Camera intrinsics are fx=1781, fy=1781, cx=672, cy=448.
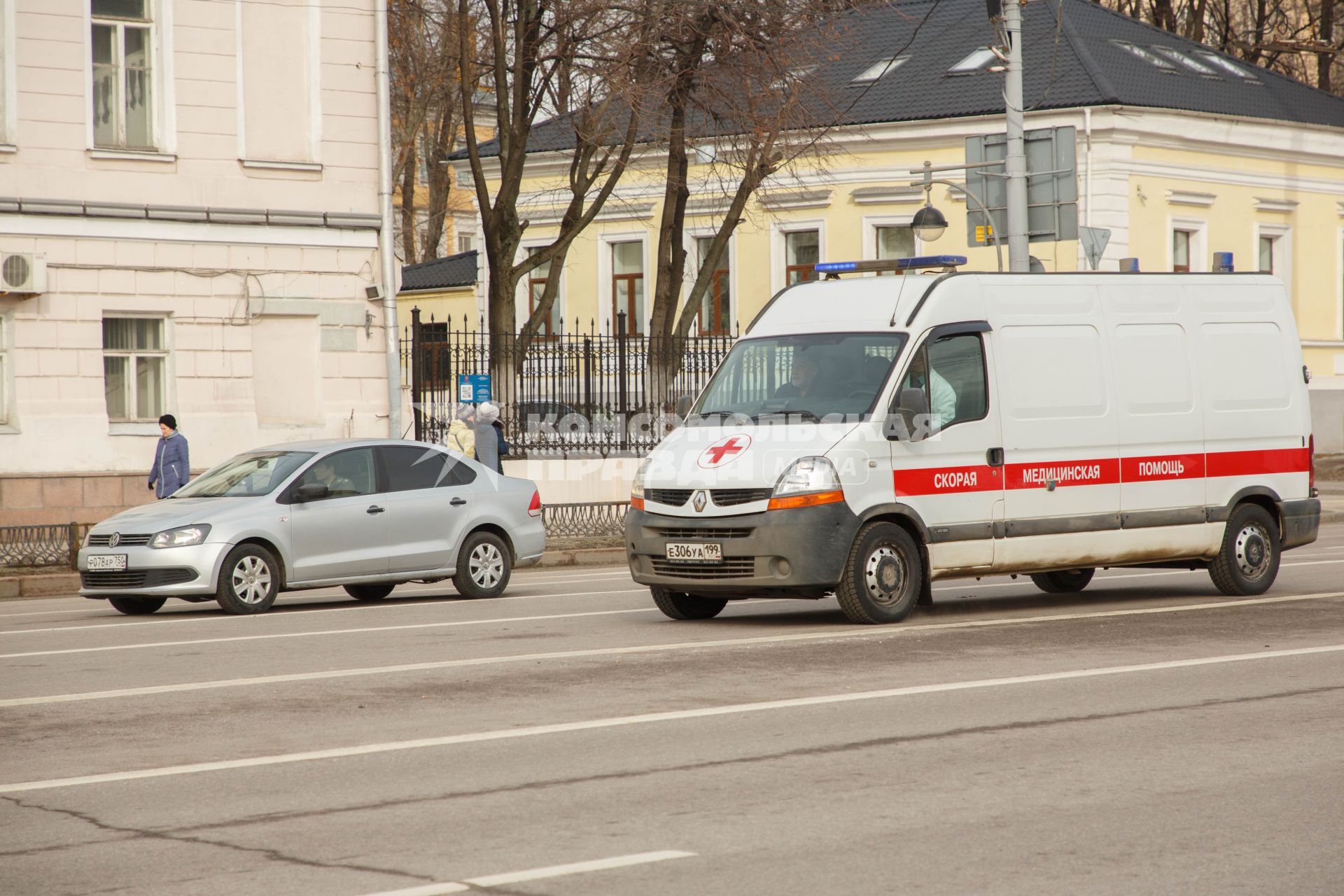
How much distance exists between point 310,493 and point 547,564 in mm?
6953

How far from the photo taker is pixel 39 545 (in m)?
20.5

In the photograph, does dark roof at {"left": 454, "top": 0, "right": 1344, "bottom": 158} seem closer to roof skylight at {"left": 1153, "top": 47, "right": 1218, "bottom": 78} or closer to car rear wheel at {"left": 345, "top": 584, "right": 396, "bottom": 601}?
roof skylight at {"left": 1153, "top": 47, "right": 1218, "bottom": 78}

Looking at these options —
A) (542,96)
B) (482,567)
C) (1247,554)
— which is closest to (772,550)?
(1247,554)

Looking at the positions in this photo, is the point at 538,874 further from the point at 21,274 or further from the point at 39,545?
the point at 21,274

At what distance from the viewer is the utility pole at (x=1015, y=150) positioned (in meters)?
21.5

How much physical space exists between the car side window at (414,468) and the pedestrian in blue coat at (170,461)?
5077 millimetres

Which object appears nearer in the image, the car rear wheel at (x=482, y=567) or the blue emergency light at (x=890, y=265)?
the blue emergency light at (x=890, y=265)

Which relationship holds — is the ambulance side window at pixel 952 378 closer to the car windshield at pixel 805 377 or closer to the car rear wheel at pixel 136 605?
the car windshield at pixel 805 377

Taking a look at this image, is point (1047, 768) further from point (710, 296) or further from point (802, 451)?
point (710, 296)

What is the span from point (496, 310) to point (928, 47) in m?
17.4

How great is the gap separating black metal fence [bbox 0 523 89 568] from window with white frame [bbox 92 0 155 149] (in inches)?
248

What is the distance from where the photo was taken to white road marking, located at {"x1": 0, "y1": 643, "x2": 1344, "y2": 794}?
Result: 734 centimetres

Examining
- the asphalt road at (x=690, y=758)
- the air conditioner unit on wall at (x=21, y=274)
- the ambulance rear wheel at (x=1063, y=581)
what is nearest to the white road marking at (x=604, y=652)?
the asphalt road at (x=690, y=758)

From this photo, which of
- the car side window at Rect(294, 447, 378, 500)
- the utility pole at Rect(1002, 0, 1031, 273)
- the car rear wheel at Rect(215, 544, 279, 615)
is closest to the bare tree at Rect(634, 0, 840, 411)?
the utility pole at Rect(1002, 0, 1031, 273)
